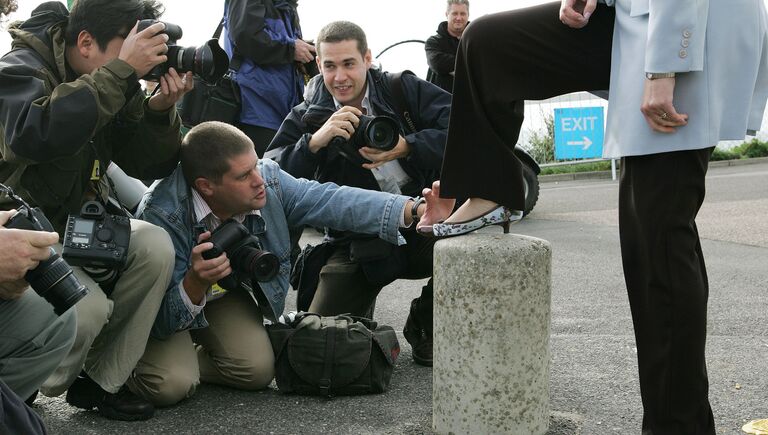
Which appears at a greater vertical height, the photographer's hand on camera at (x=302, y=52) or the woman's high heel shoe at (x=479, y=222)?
the photographer's hand on camera at (x=302, y=52)

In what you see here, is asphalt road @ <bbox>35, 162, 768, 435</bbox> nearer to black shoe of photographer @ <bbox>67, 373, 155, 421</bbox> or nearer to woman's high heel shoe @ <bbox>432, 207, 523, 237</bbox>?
black shoe of photographer @ <bbox>67, 373, 155, 421</bbox>

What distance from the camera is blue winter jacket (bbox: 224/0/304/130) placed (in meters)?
5.76

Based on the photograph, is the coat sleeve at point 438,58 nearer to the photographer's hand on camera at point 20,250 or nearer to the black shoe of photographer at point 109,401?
the black shoe of photographer at point 109,401

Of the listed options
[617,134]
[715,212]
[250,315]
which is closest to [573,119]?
[715,212]

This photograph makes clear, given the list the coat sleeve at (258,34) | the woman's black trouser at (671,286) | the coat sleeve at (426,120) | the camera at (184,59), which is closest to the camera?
the woman's black trouser at (671,286)

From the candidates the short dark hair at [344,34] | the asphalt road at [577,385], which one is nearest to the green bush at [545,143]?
the asphalt road at [577,385]

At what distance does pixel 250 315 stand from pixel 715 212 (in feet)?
23.5

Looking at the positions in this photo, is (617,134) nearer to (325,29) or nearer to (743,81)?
(743,81)

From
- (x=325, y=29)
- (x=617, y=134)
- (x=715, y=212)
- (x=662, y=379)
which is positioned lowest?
(x=715, y=212)

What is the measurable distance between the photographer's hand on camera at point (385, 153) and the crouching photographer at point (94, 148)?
85 cm

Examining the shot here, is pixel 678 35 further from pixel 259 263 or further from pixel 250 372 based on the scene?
pixel 250 372

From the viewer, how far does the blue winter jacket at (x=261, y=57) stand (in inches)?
227

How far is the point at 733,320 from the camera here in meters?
4.98

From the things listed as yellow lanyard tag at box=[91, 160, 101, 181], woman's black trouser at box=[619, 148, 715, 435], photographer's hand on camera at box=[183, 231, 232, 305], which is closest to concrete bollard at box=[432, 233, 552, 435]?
woman's black trouser at box=[619, 148, 715, 435]
